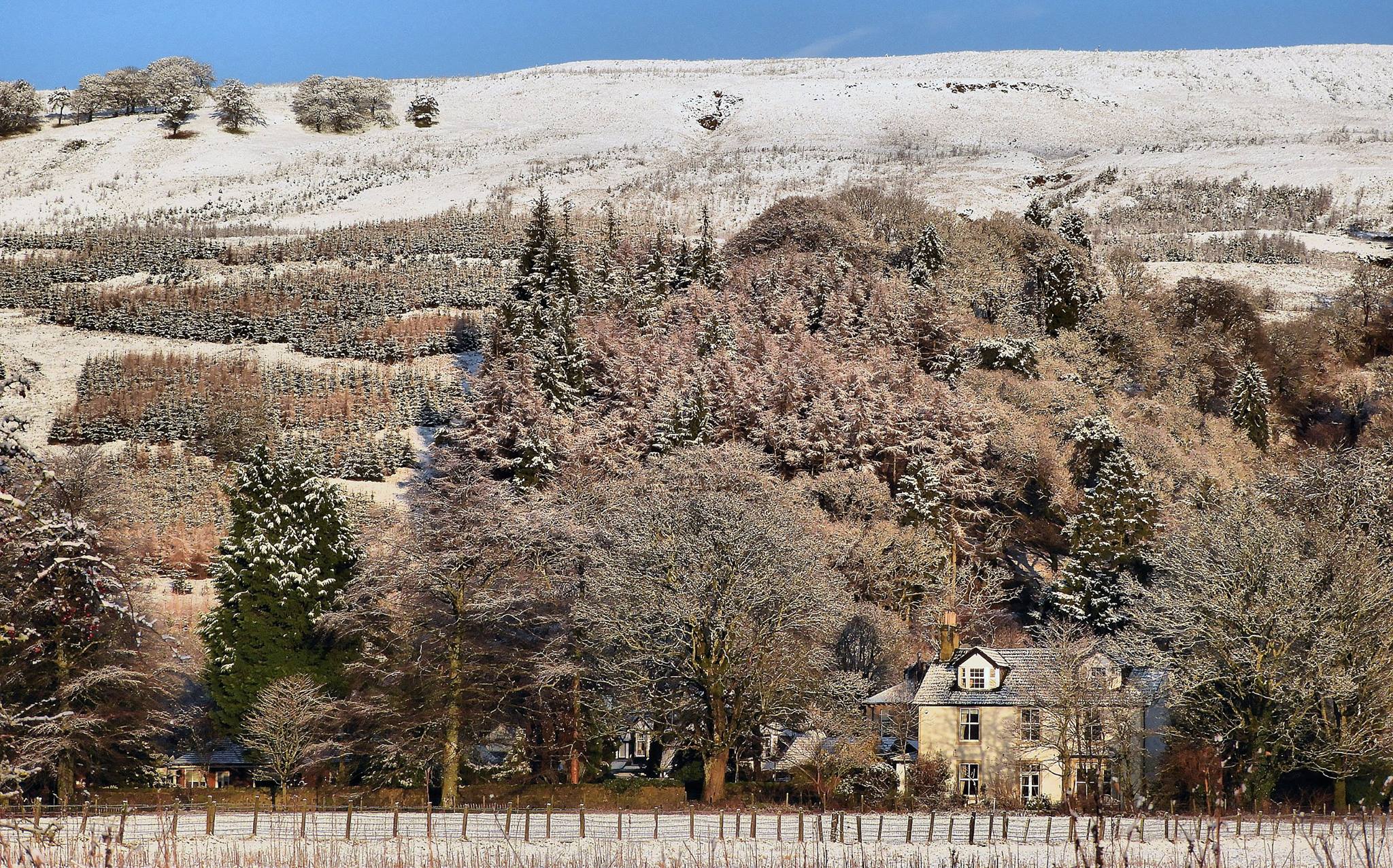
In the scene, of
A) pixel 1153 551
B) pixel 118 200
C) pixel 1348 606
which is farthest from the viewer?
pixel 118 200

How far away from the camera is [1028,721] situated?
4662 cm

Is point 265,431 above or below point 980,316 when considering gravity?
below

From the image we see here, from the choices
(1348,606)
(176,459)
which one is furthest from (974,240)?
(1348,606)

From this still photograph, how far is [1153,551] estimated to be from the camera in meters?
60.9

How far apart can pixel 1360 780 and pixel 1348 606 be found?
18.4 ft

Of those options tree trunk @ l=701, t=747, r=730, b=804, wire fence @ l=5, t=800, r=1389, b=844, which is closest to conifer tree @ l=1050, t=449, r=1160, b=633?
wire fence @ l=5, t=800, r=1389, b=844

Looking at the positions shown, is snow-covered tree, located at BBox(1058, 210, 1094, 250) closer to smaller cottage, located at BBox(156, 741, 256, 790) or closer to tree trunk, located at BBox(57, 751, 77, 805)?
smaller cottage, located at BBox(156, 741, 256, 790)

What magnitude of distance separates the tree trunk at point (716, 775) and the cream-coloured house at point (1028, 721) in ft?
20.0

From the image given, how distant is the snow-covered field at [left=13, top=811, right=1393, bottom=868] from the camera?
2806 cm

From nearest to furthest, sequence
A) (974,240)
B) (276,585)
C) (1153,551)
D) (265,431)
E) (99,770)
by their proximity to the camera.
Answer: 1. (99,770)
2. (276,585)
3. (1153,551)
4. (265,431)
5. (974,240)

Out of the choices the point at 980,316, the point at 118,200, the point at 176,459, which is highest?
the point at 118,200

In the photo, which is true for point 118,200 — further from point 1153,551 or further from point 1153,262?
point 1153,551

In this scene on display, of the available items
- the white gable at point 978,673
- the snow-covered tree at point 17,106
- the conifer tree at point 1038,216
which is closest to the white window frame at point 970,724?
the white gable at point 978,673

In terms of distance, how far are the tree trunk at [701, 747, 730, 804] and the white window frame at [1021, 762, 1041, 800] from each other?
10.0 meters
